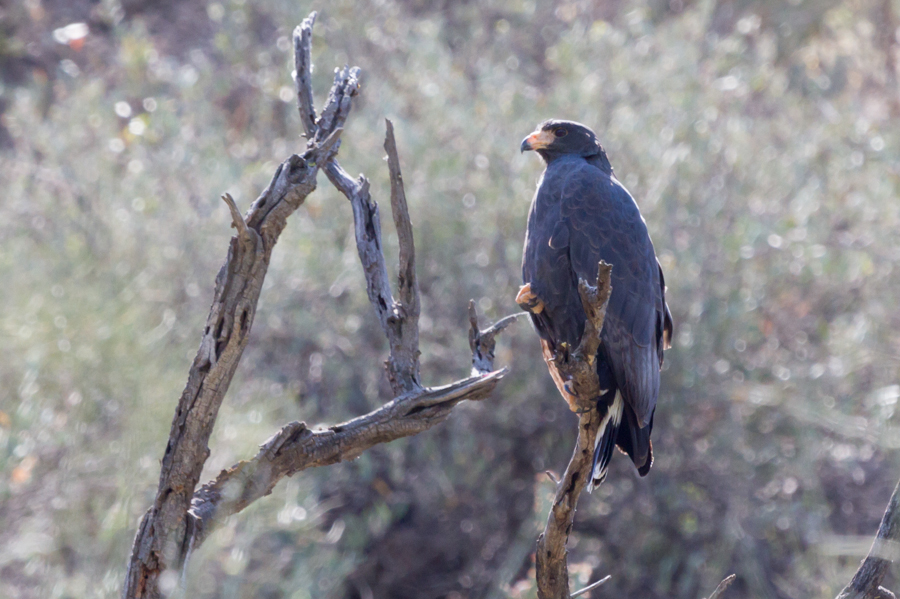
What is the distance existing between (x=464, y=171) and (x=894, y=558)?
16.5 ft

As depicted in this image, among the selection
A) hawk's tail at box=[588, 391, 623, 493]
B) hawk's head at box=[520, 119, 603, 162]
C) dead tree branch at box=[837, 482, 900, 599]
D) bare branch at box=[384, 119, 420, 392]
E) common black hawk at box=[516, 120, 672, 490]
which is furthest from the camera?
hawk's head at box=[520, 119, 603, 162]

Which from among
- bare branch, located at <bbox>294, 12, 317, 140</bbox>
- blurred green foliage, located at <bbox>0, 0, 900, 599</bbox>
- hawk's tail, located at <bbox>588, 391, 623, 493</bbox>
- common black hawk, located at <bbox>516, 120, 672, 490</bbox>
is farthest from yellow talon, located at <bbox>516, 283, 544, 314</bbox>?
blurred green foliage, located at <bbox>0, 0, 900, 599</bbox>

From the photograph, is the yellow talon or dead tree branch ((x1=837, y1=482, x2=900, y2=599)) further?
the yellow talon

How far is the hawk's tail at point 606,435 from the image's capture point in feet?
11.0

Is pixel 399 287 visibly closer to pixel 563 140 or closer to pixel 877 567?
pixel 877 567

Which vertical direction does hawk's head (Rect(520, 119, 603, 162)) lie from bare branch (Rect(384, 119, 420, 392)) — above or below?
above

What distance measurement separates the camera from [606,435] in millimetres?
3557

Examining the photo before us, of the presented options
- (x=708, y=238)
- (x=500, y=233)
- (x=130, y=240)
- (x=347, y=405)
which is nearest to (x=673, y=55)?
(x=708, y=238)

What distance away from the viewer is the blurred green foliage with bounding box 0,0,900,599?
6.36 m

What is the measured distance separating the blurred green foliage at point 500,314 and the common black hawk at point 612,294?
8.81 ft

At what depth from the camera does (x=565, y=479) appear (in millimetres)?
2779

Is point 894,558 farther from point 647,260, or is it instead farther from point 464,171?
point 464,171

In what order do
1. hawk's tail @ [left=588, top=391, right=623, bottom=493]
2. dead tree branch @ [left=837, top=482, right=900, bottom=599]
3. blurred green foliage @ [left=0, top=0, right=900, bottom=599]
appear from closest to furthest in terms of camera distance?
dead tree branch @ [left=837, top=482, right=900, bottom=599] → hawk's tail @ [left=588, top=391, right=623, bottom=493] → blurred green foliage @ [left=0, top=0, right=900, bottom=599]

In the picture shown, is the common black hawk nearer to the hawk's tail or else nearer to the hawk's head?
the hawk's tail
